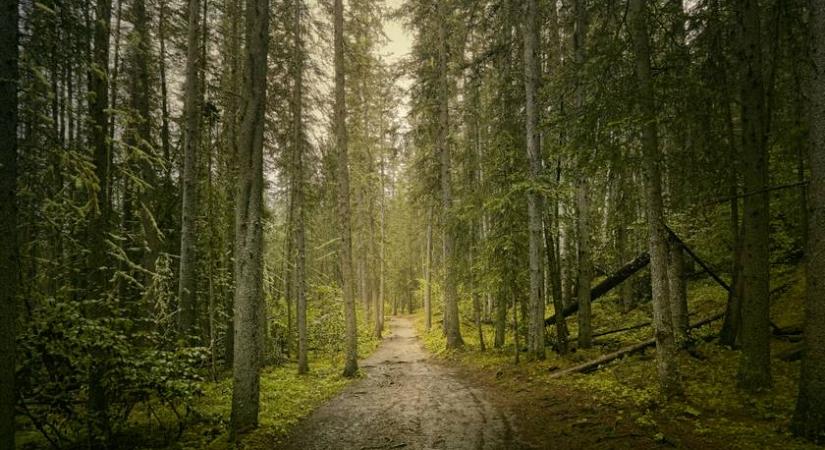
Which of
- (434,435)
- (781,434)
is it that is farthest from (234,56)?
(781,434)

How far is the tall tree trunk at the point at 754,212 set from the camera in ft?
22.7

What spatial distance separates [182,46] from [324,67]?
4.70 meters

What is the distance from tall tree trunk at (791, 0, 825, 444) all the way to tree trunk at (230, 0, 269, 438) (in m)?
8.40

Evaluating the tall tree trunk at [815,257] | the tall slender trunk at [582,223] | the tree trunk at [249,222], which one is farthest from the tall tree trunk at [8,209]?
the tall slender trunk at [582,223]

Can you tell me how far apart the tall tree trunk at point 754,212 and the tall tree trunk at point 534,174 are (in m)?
4.77

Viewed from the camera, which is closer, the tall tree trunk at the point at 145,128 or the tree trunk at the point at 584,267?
the tall tree trunk at the point at 145,128

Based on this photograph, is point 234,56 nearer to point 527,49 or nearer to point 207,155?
point 207,155

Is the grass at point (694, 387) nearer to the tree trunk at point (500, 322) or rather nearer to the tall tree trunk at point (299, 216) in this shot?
the tree trunk at point (500, 322)

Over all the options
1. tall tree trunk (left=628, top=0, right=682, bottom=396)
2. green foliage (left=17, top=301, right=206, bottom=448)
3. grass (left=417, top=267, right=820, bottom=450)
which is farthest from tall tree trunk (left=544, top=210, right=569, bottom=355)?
green foliage (left=17, top=301, right=206, bottom=448)

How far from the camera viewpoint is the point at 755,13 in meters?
6.85

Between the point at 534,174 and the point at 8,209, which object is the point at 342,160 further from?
the point at 8,209

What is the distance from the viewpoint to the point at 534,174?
1120 cm

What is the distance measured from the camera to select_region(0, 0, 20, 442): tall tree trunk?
411cm

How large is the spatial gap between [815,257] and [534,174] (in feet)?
21.6
